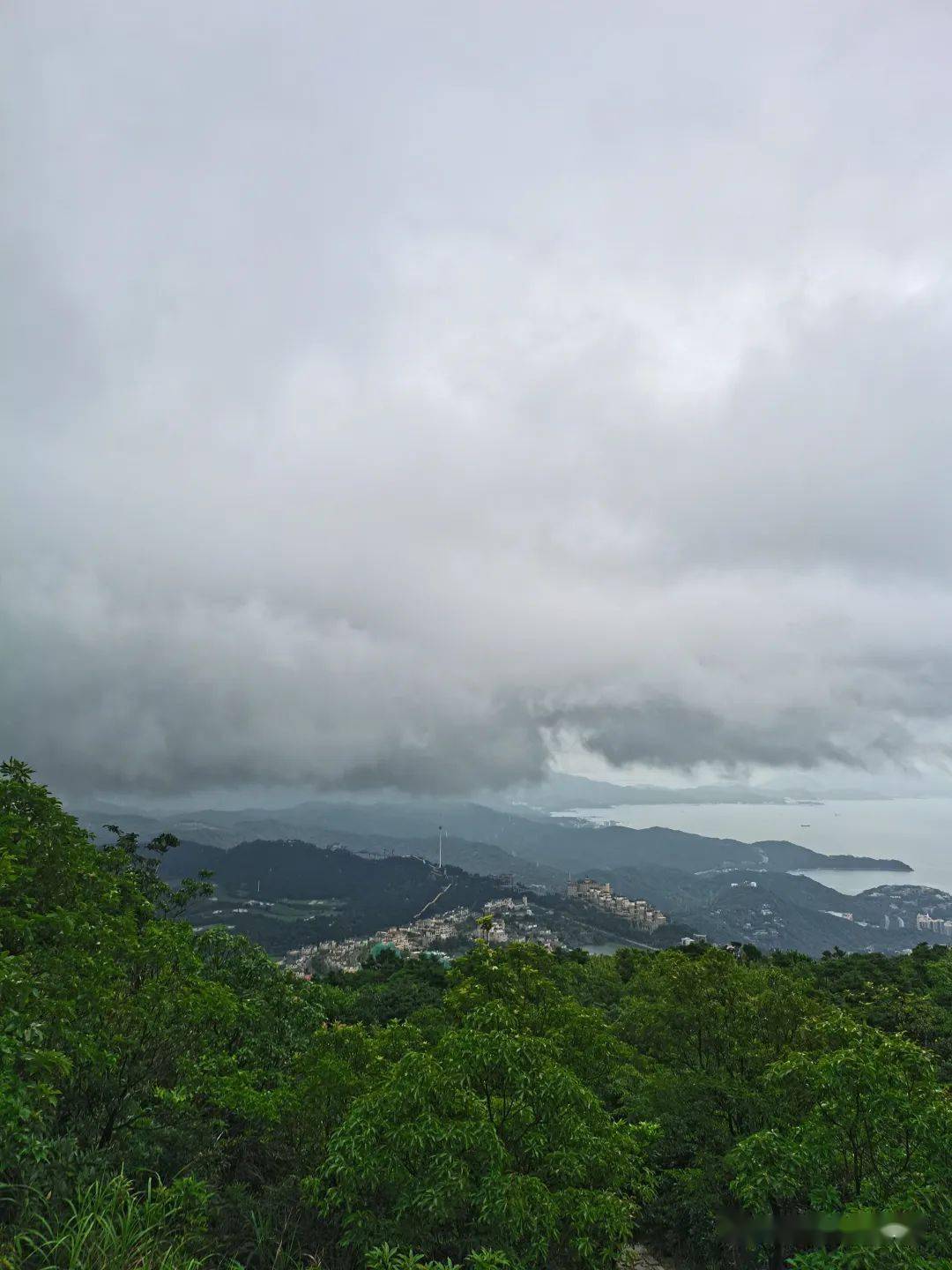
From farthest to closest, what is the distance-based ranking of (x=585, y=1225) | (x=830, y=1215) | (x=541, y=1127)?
(x=541, y=1127), (x=585, y=1225), (x=830, y=1215)

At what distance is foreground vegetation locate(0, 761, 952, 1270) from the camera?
980 cm

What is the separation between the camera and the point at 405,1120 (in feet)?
37.6

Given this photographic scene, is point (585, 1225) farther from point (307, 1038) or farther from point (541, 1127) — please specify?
point (307, 1038)

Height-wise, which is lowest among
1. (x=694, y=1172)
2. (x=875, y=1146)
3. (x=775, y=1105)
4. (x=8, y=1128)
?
(x=694, y=1172)

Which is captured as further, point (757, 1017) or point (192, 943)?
point (192, 943)

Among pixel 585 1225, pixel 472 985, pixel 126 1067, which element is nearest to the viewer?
pixel 585 1225

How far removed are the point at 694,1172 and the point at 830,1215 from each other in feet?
37.8

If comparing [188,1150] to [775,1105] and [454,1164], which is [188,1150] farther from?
[775,1105]

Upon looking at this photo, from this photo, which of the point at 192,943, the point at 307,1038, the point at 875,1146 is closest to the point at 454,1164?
the point at 875,1146

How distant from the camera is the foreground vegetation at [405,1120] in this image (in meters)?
9.80

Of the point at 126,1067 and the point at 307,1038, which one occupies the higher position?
the point at 126,1067

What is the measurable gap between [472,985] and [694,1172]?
9.97 metres

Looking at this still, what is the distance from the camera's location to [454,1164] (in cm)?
1076

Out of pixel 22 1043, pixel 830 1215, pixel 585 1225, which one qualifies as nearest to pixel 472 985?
pixel 585 1225
